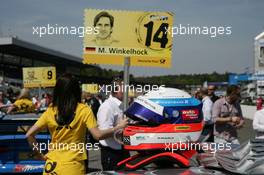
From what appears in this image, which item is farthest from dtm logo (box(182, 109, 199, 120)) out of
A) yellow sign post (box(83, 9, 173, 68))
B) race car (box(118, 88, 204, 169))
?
yellow sign post (box(83, 9, 173, 68))

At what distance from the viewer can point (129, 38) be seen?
7.11 metres

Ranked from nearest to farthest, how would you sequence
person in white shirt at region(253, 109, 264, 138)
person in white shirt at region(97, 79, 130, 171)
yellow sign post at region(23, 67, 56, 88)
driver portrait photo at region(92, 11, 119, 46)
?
person in white shirt at region(97, 79, 130, 171)
driver portrait photo at region(92, 11, 119, 46)
person in white shirt at region(253, 109, 264, 138)
yellow sign post at region(23, 67, 56, 88)

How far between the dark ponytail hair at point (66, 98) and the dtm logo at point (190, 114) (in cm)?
98

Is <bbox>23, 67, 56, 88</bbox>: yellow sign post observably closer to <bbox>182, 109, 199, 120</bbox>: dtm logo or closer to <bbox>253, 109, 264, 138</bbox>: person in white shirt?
<bbox>253, 109, 264, 138</bbox>: person in white shirt

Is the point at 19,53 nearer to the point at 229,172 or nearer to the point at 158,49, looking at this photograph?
the point at 158,49

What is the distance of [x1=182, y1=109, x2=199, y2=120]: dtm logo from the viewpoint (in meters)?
4.55

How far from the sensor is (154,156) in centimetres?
436

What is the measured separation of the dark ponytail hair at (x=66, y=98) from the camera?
14.9 ft

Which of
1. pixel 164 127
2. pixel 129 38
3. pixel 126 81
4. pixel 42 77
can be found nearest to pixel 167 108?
pixel 164 127

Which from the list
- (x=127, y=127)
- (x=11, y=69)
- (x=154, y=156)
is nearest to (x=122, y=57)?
(x=127, y=127)

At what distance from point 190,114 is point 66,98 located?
1.15m

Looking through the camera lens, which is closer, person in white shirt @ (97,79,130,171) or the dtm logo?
the dtm logo

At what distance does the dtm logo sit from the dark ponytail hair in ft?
3.23

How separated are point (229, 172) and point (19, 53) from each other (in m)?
39.2
